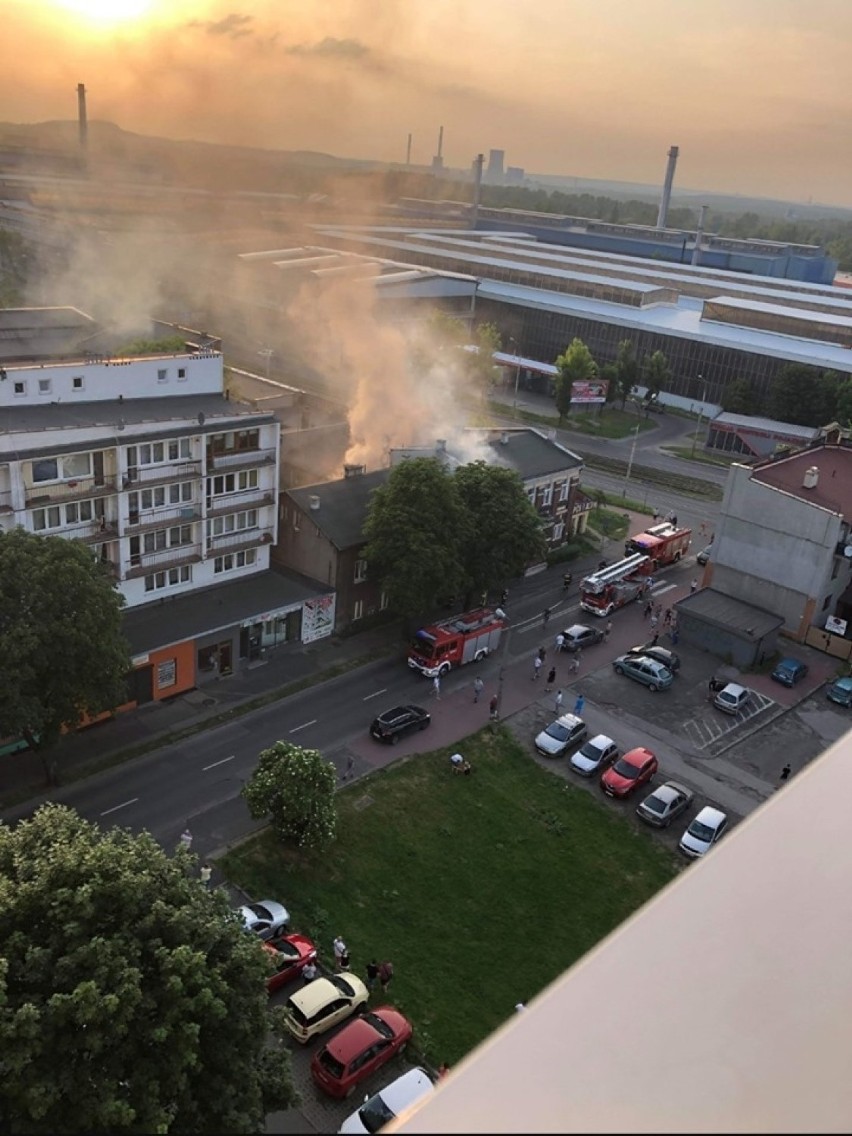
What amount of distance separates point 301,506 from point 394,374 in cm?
1637

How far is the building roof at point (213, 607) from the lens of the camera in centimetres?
2392

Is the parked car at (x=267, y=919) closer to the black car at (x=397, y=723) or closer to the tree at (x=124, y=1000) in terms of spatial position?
the tree at (x=124, y=1000)

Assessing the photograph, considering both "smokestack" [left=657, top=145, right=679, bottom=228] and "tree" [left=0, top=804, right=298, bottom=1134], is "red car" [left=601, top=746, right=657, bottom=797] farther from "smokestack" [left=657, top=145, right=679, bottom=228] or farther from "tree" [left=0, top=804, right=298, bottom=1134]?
"smokestack" [left=657, top=145, right=679, bottom=228]

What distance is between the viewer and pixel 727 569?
32.4 m

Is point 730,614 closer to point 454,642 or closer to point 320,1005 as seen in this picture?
point 454,642

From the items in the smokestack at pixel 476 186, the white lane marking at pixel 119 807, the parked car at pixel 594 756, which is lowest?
the white lane marking at pixel 119 807

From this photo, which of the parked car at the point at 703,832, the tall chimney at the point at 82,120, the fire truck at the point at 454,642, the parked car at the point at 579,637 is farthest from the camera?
the tall chimney at the point at 82,120

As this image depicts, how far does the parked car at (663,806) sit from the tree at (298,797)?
25.0ft

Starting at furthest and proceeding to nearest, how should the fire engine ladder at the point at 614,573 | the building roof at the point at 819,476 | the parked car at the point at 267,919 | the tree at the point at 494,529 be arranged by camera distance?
→ the fire engine ladder at the point at 614,573
the building roof at the point at 819,476
the tree at the point at 494,529
the parked car at the point at 267,919

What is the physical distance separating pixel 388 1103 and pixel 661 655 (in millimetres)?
17915

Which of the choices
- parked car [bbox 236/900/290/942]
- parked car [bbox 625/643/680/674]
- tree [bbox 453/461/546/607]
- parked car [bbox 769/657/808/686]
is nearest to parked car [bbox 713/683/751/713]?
parked car [bbox 625/643/680/674]

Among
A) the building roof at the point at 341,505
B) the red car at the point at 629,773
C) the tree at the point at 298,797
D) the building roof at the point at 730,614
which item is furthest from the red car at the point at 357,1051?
the building roof at the point at 730,614

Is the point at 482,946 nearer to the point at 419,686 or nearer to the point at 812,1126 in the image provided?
the point at 419,686

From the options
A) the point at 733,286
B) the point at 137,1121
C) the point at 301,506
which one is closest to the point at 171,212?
the point at 733,286
